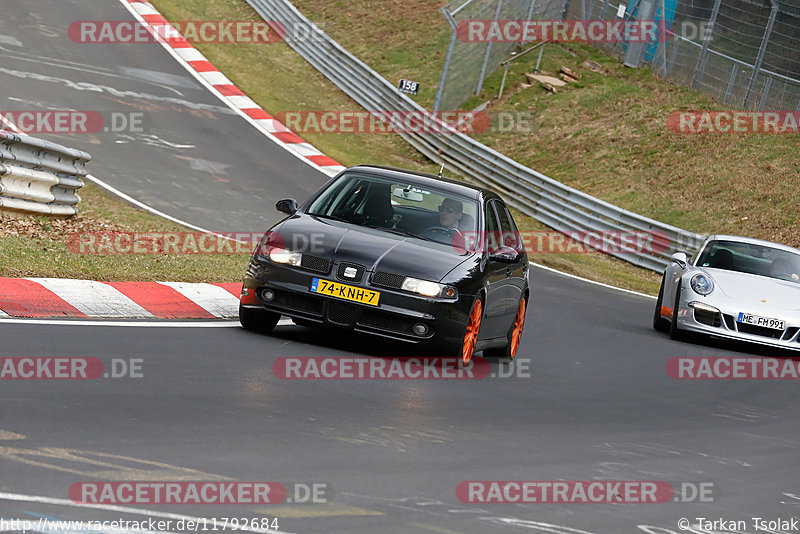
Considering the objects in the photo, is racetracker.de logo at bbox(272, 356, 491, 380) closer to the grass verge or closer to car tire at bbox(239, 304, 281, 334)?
car tire at bbox(239, 304, 281, 334)

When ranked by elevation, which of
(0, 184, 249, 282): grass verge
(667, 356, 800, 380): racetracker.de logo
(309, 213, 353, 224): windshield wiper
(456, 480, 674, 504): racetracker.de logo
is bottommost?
(0, 184, 249, 282): grass verge

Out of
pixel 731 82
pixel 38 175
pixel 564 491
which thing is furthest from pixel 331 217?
pixel 731 82

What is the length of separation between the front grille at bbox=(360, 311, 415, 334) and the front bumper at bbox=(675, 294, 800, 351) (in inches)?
214

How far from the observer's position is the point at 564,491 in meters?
6.05

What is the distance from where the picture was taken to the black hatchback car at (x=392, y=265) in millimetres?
8945

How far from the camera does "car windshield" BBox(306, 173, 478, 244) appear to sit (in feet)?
32.5

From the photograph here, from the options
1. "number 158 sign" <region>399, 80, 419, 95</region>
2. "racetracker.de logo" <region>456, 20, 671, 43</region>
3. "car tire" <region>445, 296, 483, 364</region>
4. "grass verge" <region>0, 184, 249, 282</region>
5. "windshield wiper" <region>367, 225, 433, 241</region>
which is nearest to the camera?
"car tire" <region>445, 296, 483, 364</region>

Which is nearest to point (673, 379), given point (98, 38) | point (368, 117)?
point (368, 117)

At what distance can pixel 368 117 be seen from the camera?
30234 millimetres

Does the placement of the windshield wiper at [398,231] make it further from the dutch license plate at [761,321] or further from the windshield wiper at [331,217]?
the dutch license plate at [761,321]

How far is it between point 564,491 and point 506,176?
20252 mm

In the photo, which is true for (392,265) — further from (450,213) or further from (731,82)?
(731,82)

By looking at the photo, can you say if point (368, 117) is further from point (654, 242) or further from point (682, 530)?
point (682, 530)

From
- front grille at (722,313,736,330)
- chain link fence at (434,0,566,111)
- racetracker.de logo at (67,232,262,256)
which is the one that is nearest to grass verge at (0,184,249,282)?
racetracker.de logo at (67,232,262,256)
